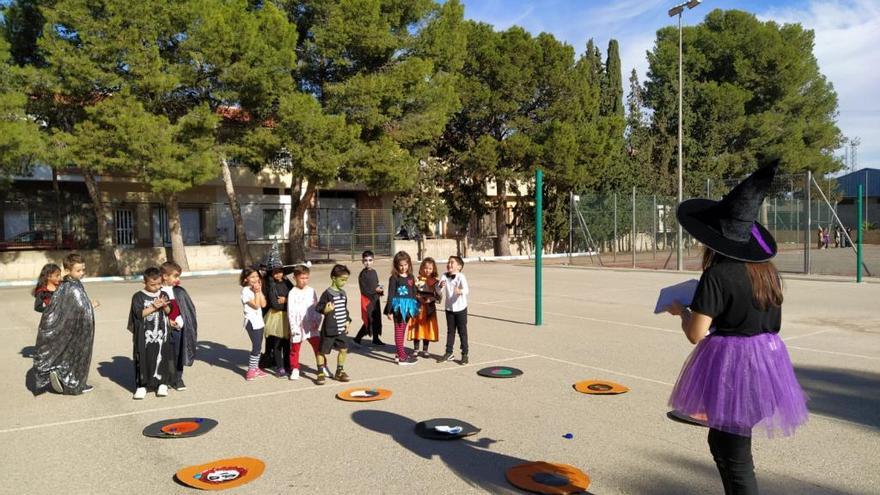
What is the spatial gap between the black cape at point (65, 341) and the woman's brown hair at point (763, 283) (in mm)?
6456

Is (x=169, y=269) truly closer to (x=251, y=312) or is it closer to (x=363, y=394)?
(x=251, y=312)

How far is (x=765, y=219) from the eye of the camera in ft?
113

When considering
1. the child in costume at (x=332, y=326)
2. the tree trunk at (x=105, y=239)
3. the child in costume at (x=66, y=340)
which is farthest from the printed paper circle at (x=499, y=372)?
the tree trunk at (x=105, y=239)

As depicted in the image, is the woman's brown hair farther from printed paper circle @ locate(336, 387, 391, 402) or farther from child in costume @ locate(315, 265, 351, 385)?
child in costume @ locate(315, 265, 351, 385)

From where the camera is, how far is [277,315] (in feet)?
26.3

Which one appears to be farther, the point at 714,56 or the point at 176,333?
the point at 714,56

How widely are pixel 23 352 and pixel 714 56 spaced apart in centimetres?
4527

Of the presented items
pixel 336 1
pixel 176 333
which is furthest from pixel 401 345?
pixel 336 1

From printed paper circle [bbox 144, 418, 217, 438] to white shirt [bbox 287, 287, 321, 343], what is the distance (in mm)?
1679

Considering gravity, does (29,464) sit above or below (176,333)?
below

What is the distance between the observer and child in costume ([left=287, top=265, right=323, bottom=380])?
7633 millimetres

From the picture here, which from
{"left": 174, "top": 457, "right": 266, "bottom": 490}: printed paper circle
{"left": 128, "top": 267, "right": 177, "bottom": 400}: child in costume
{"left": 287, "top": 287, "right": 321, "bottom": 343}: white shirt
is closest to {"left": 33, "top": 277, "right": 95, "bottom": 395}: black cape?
{"left": 128, "top": 267, "right": 177, "bottom": 400}: child in costume

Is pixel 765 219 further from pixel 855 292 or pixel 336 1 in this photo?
pixel 336 1

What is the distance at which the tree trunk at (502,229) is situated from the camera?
34531 mm
